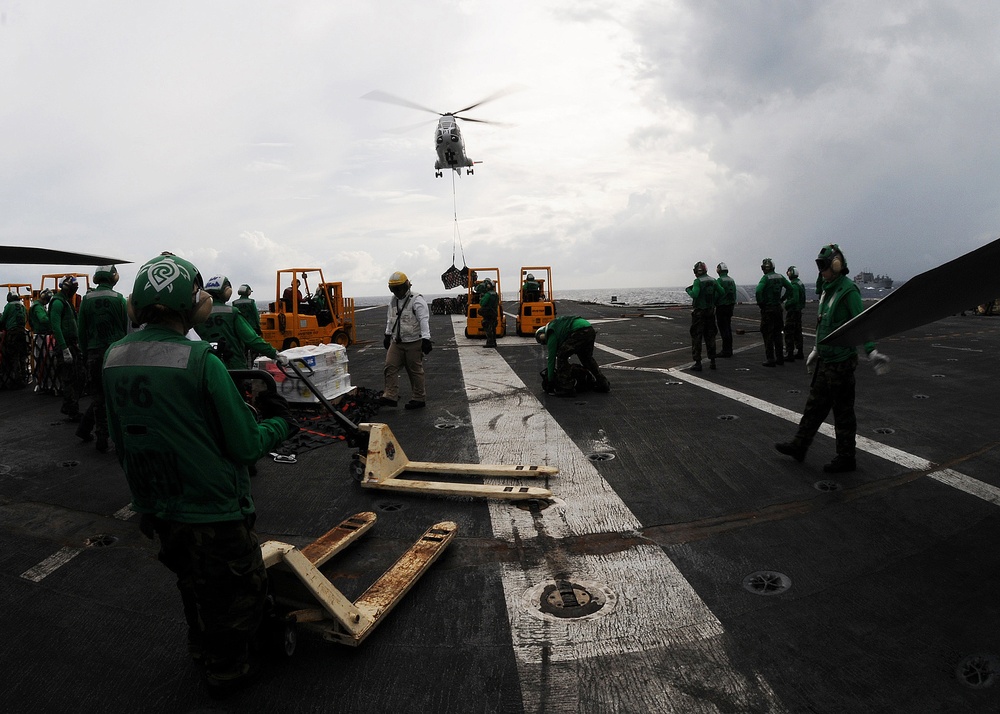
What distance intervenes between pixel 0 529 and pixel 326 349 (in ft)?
15.2

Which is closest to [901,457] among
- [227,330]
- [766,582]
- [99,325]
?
[766,582]

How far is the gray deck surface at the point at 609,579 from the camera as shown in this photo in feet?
8.42

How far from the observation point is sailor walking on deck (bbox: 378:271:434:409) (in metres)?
8.52

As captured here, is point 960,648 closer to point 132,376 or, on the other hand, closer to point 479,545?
point 479,545

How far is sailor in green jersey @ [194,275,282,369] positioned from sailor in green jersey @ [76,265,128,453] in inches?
41.5

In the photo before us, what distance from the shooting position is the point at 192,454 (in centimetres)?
238

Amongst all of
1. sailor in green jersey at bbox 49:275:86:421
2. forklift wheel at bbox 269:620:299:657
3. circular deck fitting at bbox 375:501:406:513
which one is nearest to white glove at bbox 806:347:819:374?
circular deck fitting at bbox 375:501:406:513

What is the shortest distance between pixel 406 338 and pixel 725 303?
707 cm

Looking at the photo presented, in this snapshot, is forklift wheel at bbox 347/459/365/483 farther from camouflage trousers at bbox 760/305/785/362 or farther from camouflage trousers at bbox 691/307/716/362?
camouflage trousers at bbox 760/305/785/362

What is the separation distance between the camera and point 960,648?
271 cm

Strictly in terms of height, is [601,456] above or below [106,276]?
below

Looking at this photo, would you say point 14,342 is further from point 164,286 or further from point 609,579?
point 609,579

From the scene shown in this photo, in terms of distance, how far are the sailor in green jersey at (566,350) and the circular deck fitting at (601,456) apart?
117 inches

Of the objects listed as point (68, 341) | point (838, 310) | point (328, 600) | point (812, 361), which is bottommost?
point (328, 600)
